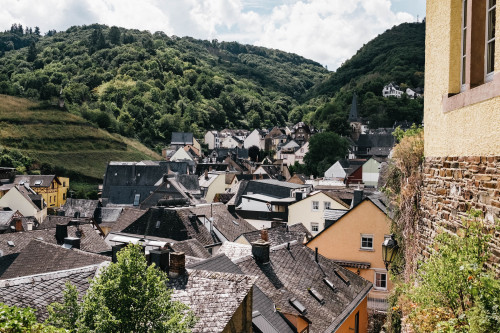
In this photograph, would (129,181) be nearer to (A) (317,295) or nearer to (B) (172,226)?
(B) (172,226)

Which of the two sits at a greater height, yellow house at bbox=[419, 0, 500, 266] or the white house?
the white house

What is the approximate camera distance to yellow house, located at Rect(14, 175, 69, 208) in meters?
63.5

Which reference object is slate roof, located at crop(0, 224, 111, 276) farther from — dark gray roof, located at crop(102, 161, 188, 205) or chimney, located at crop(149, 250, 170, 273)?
dark gray roof, located at crop(102, 161, 188, 205)

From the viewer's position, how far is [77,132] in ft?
310

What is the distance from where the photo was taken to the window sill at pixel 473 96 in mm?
4467

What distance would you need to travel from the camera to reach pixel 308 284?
54.0ft

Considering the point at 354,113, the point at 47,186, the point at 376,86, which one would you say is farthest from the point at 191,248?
the point at 376,86

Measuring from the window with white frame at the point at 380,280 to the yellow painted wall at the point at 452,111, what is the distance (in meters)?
14.9

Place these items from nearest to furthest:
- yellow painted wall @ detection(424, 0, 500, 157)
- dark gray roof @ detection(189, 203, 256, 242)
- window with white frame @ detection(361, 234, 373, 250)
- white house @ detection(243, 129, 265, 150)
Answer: yellow painted wall @ detection(424, 0, 500, 157) → window with white frame @ detection(361, 234, 373, 250) → dark gray roof @ detection(189, 203, 256, 242) → white house @ detection(243, 129, 265, 150)

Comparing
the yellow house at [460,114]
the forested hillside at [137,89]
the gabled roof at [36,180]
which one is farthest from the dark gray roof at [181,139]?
the yellow house at [460,114]

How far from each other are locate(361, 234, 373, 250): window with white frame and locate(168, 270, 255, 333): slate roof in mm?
10537

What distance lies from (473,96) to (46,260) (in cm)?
1769

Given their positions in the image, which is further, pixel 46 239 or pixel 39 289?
pixel 46 239

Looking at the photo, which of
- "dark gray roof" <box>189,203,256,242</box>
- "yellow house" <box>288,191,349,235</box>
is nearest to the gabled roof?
"dark gray roof" <box>189,203,256,242</box>
